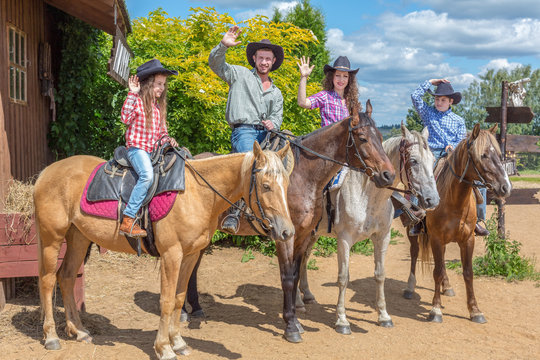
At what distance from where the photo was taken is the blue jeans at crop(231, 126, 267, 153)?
18.5 feet

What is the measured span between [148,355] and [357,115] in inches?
129

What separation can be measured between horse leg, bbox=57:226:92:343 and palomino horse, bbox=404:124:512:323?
4330 mm

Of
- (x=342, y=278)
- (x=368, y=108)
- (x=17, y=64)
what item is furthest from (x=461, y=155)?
(x=17, y=64)

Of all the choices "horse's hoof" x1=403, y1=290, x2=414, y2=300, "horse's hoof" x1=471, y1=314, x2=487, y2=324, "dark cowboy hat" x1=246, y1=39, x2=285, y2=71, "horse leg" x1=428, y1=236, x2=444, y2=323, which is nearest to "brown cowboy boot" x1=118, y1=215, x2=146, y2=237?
"dark cowboy hat" x1=246, y1=39, x2=285, y2=71

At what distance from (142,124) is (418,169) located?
316cm

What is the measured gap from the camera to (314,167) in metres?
5.35

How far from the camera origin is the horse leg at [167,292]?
4352 mm

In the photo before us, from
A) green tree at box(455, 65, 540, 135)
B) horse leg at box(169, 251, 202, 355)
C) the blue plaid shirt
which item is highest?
green tree at box(455, 65, 540, 135)

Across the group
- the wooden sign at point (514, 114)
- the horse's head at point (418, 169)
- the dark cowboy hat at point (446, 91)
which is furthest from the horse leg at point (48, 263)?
the wooden sign at point (514, 114)

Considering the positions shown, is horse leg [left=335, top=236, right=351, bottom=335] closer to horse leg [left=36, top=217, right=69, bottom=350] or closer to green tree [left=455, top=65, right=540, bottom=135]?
horse leg [left=36, top=217, right=69, bottom=350]

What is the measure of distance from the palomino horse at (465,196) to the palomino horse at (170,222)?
293 centimetres

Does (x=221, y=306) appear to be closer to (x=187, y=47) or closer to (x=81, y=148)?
(x=81, y=148)

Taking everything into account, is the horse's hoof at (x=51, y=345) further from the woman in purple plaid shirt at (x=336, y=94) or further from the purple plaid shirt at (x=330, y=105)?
the purple plaid shirt at (x=330, y=105)

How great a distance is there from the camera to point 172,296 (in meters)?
4.41
